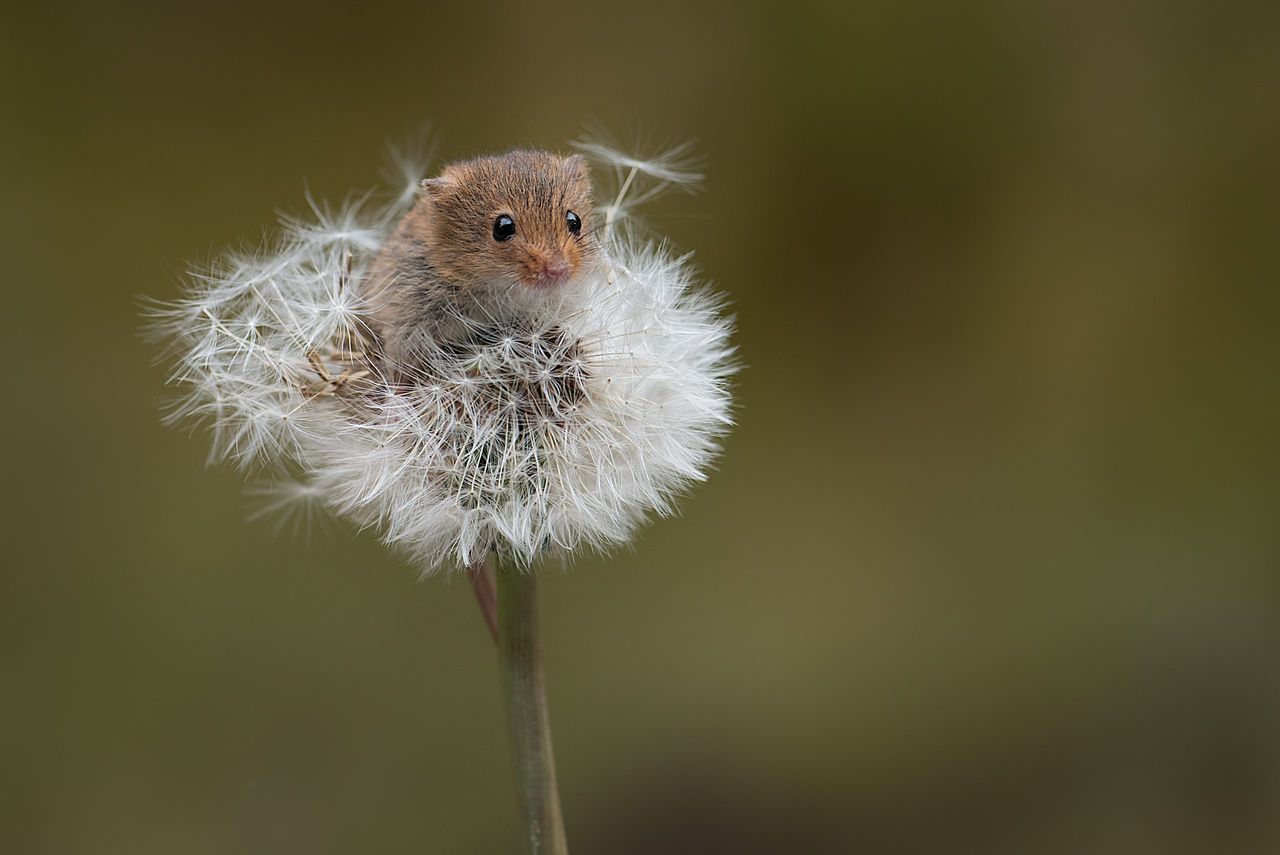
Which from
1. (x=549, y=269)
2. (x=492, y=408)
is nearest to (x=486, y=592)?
(x=492, y=408)

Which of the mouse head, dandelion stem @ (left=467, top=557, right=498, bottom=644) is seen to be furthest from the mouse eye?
dandelion stem @ (left=467, top=557, right=498, bottom=644)

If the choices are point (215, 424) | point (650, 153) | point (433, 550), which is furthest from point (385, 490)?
point (650, 153)

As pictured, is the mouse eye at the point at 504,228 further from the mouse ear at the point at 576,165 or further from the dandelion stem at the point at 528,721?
the dandelion stem at the point at 528,721

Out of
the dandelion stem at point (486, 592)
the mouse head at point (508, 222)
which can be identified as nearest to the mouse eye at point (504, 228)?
the mouse head at point (508, 222)

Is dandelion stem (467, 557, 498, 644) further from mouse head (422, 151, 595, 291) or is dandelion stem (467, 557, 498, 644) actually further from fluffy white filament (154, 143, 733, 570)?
mouse head (422, 151, 595, 291)

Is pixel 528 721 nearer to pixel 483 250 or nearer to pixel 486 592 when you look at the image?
pixel 486 592

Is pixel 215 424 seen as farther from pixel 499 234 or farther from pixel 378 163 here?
pixel 378 163
